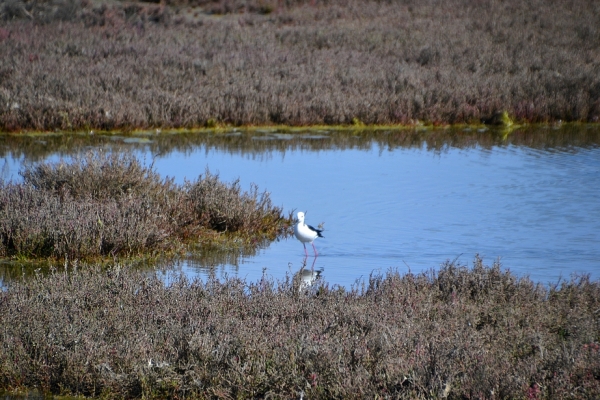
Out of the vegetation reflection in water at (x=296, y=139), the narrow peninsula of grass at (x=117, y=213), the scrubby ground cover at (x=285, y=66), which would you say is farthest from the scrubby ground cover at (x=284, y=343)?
the scrubby ground cover at (x=285, y=66)

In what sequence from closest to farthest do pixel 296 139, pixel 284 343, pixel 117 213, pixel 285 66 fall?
pixel 284 343
pixel 117 213
pixel 296 139
pixel 285 66

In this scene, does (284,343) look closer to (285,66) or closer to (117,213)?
(117,213)

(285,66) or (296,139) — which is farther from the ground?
(285,66)

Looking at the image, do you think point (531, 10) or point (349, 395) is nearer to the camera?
point (349, 395)

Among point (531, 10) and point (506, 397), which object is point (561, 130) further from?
point (506, 397)

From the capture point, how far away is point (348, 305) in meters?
6.09

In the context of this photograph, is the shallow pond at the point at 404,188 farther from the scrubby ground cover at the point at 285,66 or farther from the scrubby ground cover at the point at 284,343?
the scrubby ground cover at the point at 284,343

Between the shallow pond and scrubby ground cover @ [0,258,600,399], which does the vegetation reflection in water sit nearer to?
the shallow pond

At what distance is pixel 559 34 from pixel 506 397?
24.9 m

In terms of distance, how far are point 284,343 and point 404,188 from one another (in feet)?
24.1

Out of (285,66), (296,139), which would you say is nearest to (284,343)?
(296,139)

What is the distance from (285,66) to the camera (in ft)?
68.7

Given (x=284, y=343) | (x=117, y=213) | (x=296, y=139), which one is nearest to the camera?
(x=284, y=343)

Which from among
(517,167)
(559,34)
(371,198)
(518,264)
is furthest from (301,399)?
(559,34)
